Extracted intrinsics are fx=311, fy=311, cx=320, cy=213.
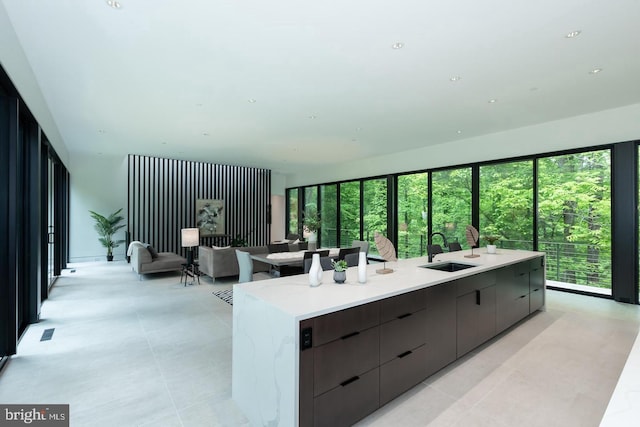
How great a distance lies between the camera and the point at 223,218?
10523mm

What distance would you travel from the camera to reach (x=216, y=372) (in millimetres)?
2736

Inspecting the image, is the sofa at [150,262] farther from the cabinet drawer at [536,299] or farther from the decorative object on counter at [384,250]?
the cabinet drawer at [536,299]

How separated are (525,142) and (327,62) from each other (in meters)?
4.51

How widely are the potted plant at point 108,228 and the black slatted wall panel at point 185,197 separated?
390 mm

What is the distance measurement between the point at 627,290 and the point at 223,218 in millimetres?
9886

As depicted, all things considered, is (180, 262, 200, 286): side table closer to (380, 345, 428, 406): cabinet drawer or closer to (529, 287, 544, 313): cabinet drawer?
(380, 345, 428, 406): cabinet drawer

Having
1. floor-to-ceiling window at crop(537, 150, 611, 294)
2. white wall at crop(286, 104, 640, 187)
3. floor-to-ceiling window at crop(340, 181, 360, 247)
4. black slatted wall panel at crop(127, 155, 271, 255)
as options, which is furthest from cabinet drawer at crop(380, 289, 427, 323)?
black slatted wall panel at crop(127, 155, 271, 255)

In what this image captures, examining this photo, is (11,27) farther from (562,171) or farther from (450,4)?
(562,171)

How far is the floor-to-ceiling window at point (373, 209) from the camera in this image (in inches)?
339

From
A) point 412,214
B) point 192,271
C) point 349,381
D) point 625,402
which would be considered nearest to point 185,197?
point 192,271

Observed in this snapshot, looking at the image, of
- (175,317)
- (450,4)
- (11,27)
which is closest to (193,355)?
(175,317)

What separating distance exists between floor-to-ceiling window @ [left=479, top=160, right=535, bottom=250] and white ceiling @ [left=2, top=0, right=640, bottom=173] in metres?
0.90

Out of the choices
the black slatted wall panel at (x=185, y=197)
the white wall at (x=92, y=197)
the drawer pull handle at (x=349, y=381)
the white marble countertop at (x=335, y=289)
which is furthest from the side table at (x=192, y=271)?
the drawer pull handle at (x=349, y=381)

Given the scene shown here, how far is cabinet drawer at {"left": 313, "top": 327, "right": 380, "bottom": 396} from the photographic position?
1758 mm
